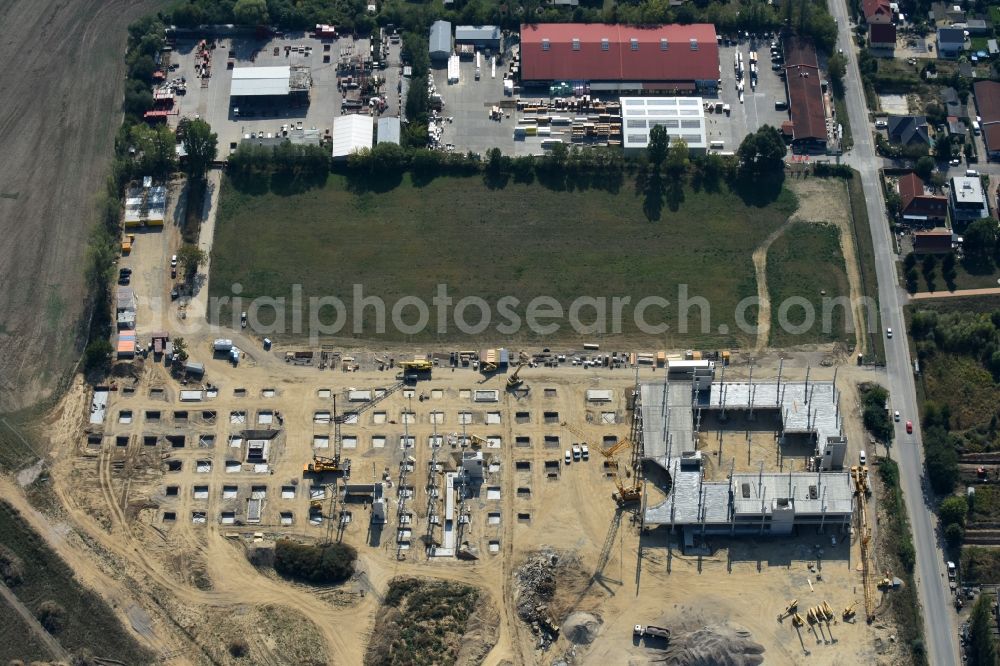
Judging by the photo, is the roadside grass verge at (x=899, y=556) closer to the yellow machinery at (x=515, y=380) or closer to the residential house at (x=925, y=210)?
the residential house at (x=925, y=210)

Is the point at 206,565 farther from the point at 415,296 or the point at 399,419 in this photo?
the point at 415,296

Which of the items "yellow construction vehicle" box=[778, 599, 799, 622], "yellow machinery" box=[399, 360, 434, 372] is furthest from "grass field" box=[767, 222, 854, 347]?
"yellow machinery" box=[399, 360, 434, 372]

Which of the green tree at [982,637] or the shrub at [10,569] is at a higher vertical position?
the shrub at [10,569]

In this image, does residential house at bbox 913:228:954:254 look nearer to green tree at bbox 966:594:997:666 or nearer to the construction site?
the construction site

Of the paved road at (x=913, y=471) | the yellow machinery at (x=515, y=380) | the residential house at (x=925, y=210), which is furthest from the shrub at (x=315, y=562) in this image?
the residential house at (x=925, y=210)

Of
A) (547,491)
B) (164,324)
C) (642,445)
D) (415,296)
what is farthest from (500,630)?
(164,324)

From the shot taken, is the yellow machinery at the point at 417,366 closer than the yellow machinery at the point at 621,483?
No

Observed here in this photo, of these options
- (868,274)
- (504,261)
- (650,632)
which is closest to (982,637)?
(650,632)

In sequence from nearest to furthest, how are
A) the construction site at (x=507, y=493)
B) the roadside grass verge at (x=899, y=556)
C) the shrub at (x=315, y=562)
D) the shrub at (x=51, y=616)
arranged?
the shrub at (x=51, y=616) < the roadside grass verge at (x=899, y=556) < the construction site at (x=507, y=493) < the shrub at (x=315, y=562)
